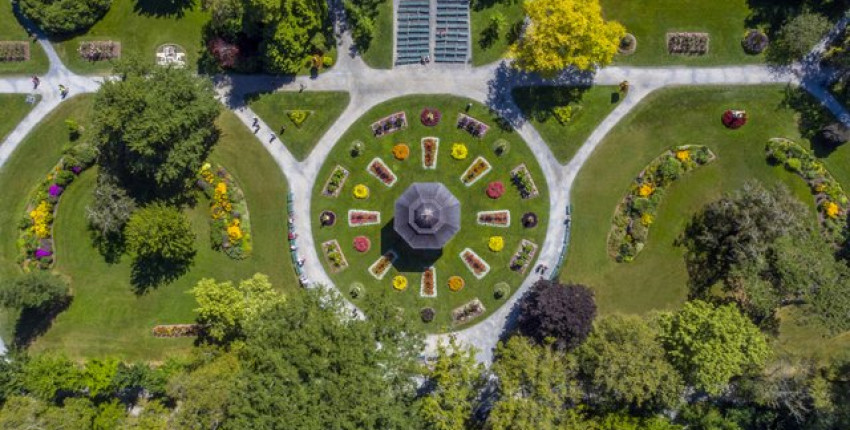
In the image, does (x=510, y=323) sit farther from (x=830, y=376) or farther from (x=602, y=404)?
(x=830, y=376)

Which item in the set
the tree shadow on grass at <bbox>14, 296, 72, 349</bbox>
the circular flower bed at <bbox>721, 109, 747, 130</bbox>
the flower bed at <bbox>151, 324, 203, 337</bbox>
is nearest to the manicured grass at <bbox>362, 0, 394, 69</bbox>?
the flower bed at <bbox>151, 324, 203, 337</bbox>

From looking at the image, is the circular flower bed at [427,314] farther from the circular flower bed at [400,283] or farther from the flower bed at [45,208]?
the flower bed at [45,208]

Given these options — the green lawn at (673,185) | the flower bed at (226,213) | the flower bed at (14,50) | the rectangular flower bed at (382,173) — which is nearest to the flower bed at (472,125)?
the rectangular flower bed at (382,173)

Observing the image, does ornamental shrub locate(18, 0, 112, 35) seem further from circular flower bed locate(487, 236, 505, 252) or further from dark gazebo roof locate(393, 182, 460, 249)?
circular flower bed locate(487, 236, 505, 252)

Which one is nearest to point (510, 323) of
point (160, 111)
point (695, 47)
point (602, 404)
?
point (602, 404)

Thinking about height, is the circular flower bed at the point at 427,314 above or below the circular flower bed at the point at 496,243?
below

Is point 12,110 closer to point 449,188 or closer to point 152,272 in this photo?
point 152,272
